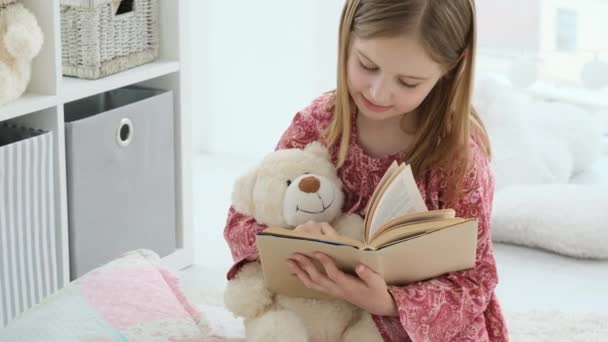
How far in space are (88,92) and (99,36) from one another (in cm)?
13

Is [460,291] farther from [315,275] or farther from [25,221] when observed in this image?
[25,221]

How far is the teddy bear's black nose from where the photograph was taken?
151 cm

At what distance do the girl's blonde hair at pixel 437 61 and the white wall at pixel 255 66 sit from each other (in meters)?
1.47

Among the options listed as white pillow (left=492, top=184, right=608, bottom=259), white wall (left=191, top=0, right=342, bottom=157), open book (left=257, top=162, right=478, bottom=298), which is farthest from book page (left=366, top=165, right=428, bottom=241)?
white wall (left=191, top=0, right=342, bottom=157)

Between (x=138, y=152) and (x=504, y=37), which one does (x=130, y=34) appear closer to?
(x=138, y=152)

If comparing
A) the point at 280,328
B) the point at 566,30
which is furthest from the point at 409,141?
the point at 566,30

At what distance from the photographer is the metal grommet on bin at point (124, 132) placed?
2.18m

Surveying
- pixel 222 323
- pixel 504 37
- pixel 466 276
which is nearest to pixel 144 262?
pixel 222 323

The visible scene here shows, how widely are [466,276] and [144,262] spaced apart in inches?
24.2

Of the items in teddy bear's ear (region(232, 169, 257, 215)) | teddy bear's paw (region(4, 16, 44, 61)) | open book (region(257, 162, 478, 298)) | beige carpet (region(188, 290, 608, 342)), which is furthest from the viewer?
beige carpet (region(188, 290, 608, 342))

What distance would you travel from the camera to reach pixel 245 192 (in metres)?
1.57

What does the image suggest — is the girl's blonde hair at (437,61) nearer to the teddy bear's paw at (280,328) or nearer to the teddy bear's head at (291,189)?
the teddy bear's head at (291,189)

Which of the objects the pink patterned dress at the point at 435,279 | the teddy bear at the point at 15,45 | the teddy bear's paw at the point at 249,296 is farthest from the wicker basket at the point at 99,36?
the teddy bear's paw at the point at 249,296

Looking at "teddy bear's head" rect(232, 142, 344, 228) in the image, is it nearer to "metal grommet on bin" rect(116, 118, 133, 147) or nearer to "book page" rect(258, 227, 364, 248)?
"book page" rect(258, 227, 364, 248)
